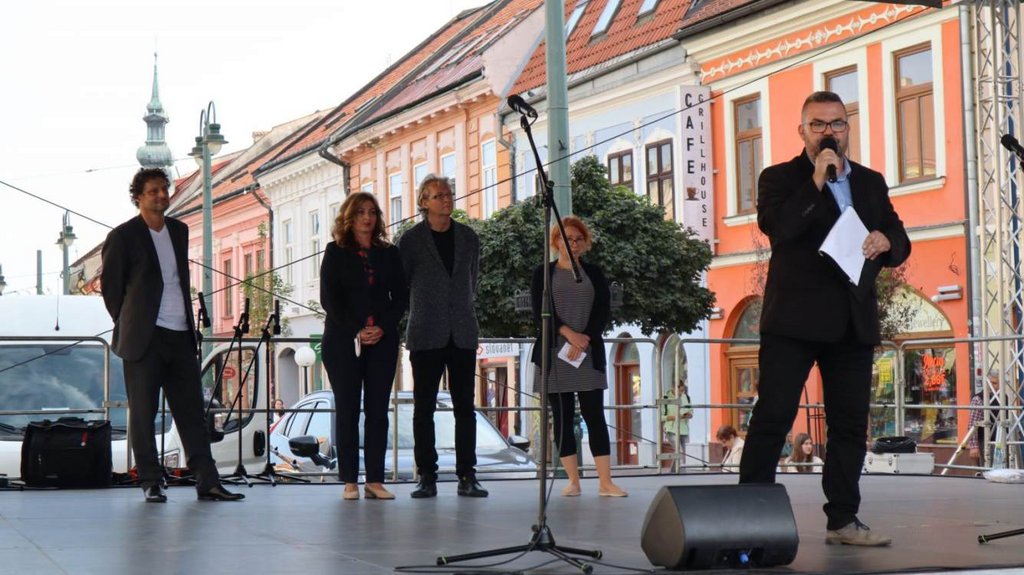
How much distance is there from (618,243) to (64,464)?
1562cm

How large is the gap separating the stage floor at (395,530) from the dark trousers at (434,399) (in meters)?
0.27

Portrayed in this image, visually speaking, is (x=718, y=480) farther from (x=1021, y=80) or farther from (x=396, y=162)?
(x=396, y=162)

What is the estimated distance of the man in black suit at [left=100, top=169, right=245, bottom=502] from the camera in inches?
402

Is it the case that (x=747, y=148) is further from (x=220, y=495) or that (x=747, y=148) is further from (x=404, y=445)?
(x=220, y=495)

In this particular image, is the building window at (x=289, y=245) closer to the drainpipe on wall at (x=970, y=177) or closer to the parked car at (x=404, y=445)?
the drainpipe on wall at (x=970, y=177)

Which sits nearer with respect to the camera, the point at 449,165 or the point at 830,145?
the point at 830,145

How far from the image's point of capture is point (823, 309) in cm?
718

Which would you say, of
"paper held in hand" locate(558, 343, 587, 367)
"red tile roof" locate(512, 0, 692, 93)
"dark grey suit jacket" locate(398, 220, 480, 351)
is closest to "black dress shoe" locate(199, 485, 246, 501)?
"dark grey suit jacket" locate(398, 220, 480, 351)

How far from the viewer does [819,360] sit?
24.4 feet

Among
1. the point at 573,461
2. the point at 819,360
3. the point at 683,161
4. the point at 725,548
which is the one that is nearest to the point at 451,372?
the point at 573,461

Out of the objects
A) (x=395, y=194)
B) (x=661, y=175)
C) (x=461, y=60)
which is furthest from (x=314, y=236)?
(x=661, y=175)

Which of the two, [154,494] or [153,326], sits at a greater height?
[153,326]

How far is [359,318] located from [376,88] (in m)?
44.3

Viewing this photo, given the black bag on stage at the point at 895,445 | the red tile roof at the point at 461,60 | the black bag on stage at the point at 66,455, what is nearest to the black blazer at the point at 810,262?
the black bag on stage at the point at 66,455
